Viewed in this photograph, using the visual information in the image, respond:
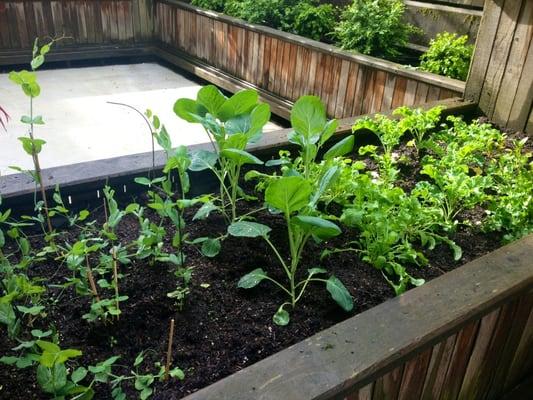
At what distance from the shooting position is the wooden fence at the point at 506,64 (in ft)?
9.18

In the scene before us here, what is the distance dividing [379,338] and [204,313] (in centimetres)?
50

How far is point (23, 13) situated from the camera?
21.6 feet

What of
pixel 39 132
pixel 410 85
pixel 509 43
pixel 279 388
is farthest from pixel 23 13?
pixel 279 388

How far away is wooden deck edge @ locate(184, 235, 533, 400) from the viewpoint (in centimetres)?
98

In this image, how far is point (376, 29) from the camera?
4.28m

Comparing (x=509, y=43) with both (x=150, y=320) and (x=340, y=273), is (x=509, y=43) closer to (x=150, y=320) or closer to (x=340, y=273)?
(x=340, y=273)

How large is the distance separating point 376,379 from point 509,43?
2497 millimetres

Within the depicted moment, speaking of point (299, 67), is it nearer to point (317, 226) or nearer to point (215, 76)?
point (215, 76)

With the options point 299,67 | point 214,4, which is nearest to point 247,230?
point 299,67

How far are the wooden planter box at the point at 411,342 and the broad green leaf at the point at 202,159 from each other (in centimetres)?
30

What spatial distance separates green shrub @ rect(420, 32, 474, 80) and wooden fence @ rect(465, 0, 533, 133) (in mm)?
524

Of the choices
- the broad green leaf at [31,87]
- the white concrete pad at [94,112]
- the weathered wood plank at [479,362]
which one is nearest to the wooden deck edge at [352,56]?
the white concrete pad at [94,112]

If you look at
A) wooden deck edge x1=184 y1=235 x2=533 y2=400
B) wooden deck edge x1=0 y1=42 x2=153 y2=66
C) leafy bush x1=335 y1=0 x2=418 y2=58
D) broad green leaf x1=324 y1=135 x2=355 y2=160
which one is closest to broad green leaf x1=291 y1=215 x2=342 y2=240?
wooden deck edge x1=184 y1=235 x2=533 y2=400

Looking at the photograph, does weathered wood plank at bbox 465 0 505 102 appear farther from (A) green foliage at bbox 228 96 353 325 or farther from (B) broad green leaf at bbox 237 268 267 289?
(B) broad green leaf at bbox 237 268 267 289
